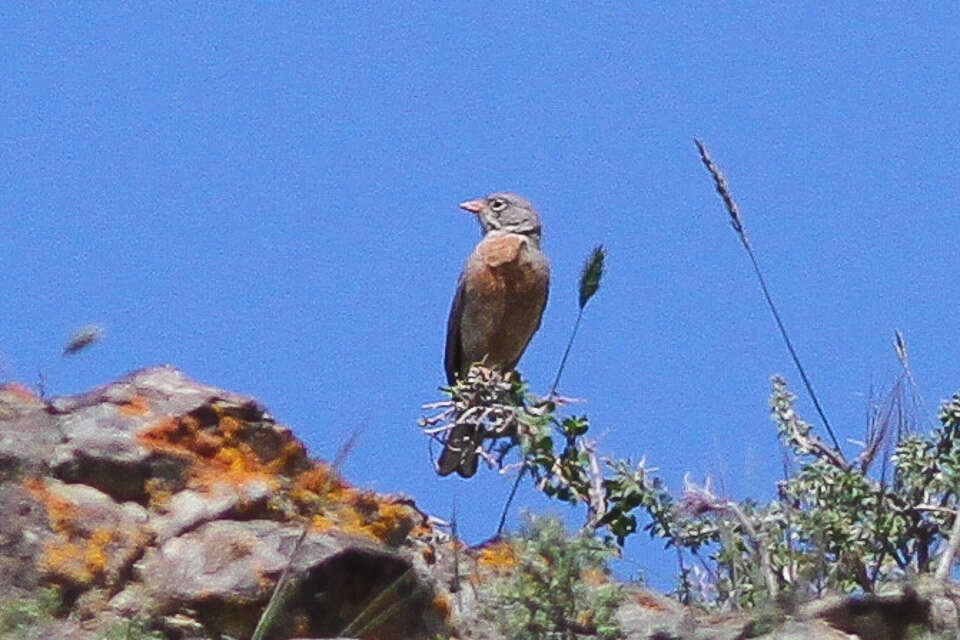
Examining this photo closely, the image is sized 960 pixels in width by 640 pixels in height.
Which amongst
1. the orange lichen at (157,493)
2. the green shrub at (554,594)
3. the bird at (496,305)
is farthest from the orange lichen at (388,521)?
the bird at (496,305)

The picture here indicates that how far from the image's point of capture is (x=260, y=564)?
5.16 metres

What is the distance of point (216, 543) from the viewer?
5250mm

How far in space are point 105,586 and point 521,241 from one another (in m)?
7.37

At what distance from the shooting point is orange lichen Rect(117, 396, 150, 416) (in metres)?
5.66

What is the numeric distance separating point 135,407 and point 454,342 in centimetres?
642

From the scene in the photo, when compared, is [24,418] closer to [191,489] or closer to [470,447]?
[191,489]

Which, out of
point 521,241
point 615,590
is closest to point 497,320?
point 521,241

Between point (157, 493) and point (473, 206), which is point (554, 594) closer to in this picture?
point (157, 493)

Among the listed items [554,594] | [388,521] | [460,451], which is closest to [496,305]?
[460,451]

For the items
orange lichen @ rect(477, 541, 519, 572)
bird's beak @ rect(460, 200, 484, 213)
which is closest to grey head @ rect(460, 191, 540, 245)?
bird's beak @ rect(460, 200, 484, 213)

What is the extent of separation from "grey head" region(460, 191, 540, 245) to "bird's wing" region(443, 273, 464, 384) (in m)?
0.64

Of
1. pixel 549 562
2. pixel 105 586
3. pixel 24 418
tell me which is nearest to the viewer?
pixel 549 562

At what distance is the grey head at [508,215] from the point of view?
41.4 ft

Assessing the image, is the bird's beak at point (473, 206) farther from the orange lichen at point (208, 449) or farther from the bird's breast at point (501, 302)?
the orange lichen at point (208, 449)
